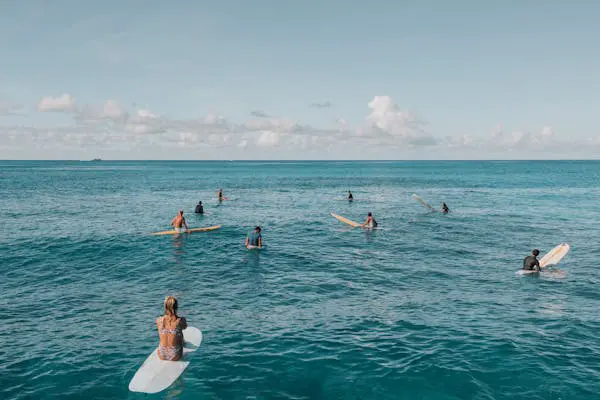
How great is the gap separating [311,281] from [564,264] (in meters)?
18.3

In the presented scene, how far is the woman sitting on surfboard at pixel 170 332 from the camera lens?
1311 centimetres

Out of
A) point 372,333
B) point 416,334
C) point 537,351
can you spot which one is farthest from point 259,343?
point 537,351

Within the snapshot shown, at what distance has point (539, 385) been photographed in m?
13.3

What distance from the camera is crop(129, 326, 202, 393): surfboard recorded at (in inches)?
498

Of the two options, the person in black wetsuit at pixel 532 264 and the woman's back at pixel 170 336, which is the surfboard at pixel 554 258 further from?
the woman's back at pixel 170 336

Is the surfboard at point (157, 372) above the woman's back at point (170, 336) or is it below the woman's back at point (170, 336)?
below

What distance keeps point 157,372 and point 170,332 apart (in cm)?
130

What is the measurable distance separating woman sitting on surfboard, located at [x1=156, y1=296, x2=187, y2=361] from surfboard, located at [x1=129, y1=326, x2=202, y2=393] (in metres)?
0.26

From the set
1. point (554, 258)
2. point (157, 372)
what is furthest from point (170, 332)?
point (554, 258)

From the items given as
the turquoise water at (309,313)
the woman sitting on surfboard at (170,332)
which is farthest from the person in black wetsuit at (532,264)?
the woman sitting on surfboard at (170,332)

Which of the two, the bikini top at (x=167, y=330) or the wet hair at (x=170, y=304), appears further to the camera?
the bikini top at (x=167, y=330)

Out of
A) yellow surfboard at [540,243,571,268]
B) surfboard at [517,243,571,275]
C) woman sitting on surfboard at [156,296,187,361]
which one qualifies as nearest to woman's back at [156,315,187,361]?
woman sitting on surfboard at [156,296,187,361]

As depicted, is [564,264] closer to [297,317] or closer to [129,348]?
[297,317]

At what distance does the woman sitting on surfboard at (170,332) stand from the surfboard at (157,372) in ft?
0.85
